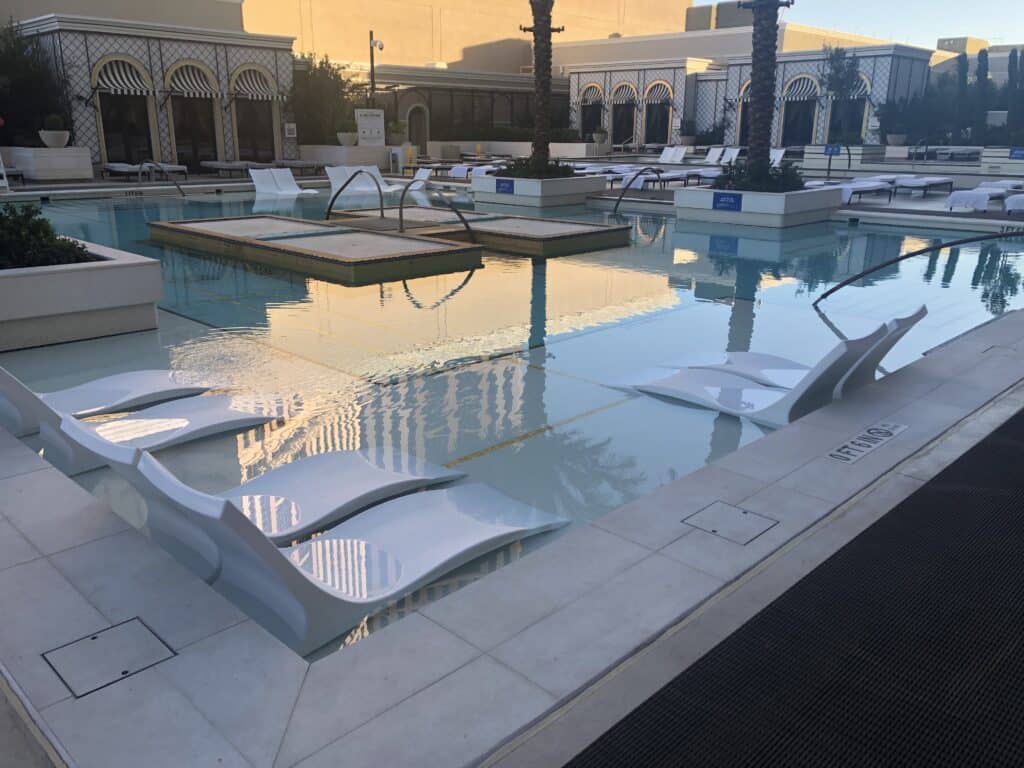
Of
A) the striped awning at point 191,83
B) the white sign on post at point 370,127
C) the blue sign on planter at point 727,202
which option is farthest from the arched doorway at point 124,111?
the blue sign on planter at point 727,202

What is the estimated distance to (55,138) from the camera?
24828 mm

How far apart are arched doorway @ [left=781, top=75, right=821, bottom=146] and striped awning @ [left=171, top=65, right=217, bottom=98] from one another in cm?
2242

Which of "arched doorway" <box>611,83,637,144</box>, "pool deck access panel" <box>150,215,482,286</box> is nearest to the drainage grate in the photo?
"pool deck access panel" <box>150,215,482,286</box>

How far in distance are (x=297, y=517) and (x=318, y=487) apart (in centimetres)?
34

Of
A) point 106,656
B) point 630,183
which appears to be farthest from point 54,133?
point 106,656

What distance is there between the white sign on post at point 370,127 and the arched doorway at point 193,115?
15.3ft

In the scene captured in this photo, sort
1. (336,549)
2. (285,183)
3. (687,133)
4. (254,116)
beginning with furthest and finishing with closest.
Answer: (687,133) < (254,116) < (285,183) < (336,549)

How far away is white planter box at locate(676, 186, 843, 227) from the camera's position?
1644 centimetres

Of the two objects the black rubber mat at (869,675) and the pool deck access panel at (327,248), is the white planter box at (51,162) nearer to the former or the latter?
the pool deck access panel at (327,248)

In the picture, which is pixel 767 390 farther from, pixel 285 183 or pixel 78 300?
pixel 285 183

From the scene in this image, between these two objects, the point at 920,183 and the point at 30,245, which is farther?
the point at 920,183

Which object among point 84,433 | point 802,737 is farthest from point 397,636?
point 84,433

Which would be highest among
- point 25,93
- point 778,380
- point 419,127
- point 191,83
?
point 191,83

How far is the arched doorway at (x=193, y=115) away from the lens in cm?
2822
